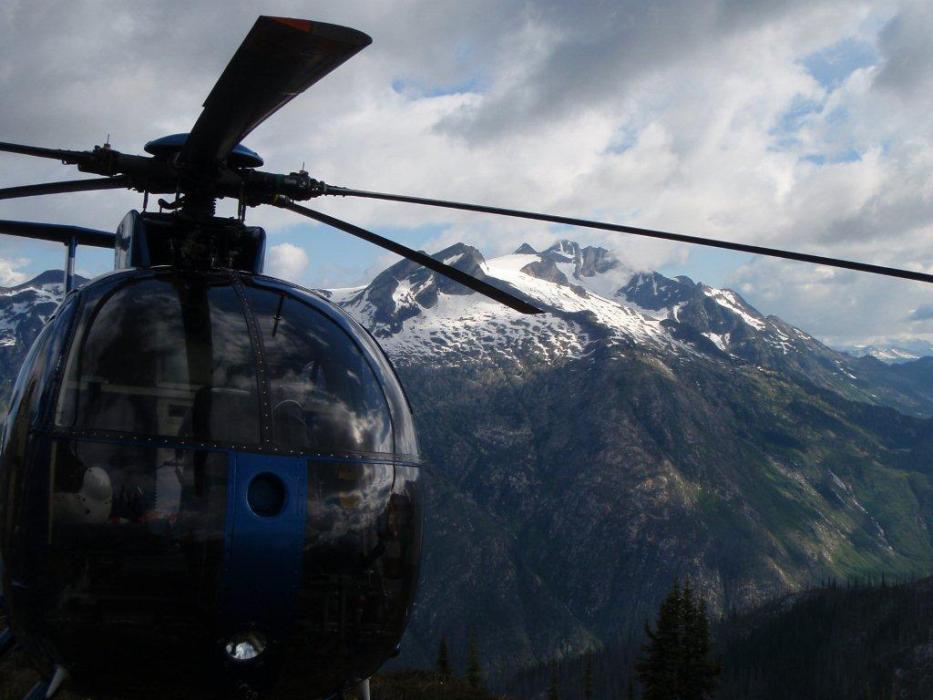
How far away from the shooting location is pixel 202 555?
766cm

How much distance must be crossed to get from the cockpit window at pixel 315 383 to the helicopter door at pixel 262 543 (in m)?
0.35

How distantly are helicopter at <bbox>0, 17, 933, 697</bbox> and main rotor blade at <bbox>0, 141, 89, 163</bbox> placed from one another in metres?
0.02

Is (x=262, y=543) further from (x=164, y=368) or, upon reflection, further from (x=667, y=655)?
(x=667, y=655)

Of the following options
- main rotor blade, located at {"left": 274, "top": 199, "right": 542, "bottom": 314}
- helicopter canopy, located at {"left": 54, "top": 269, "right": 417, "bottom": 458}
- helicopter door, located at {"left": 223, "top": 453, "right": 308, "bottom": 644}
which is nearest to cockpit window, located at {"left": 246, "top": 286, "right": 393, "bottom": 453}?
helicopter canopy, located at {"left": 54, "top": 269, "right": 417, "bottom": 458}

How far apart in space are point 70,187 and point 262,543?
5222 mm

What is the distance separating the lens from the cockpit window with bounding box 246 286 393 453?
8.36 metres

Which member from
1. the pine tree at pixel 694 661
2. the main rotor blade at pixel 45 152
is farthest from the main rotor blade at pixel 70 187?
the pine tree at pixel 694 661

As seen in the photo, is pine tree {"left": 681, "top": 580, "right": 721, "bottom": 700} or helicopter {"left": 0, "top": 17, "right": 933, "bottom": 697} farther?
pine tree {"left": 681, "top": 580, "right": 721, "bottom": 700}

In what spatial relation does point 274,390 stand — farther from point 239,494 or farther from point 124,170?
point 124,170

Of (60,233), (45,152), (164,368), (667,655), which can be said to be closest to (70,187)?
(45,152)

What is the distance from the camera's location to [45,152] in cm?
941

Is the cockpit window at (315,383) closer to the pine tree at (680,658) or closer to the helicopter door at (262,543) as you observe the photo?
the helicopter door at (262,543)

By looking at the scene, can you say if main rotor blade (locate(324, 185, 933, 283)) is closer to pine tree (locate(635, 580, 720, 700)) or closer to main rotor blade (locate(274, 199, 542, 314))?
main rotor blade (locate(274, 199, 542, 314))

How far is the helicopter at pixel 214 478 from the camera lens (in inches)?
301
